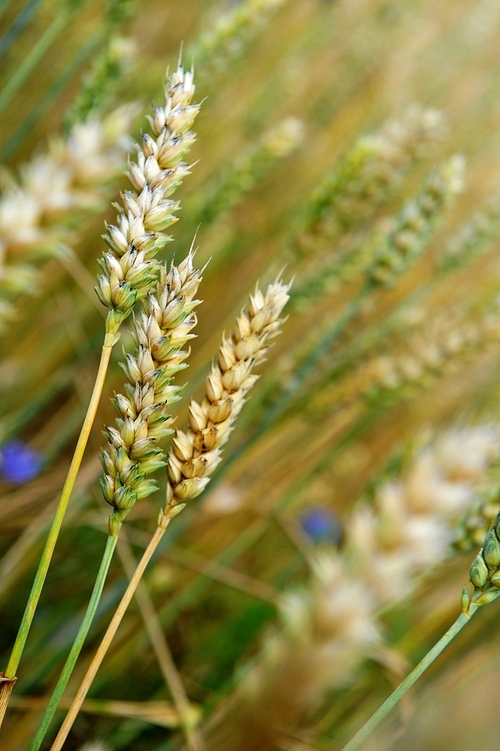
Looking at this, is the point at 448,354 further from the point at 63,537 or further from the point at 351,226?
the point at 63,537

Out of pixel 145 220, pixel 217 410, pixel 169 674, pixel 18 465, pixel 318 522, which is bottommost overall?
pixel 318 522

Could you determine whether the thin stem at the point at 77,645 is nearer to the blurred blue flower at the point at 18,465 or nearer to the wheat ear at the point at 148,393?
the wheat ear at the point at 148,393

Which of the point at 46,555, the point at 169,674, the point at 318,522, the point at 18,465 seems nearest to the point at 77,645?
the point at 46,555

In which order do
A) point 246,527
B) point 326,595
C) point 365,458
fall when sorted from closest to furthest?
point 326,595
point 246,527
point 365,458

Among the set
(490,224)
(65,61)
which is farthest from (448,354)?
(65,61)

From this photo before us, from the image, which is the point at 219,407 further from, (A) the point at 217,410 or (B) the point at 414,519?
(B) the point at 414,519

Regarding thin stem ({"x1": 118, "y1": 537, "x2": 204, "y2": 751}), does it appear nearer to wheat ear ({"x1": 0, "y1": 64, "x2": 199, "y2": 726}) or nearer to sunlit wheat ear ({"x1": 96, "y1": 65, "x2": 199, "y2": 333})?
wheat ear ({"x1": 0, "y1": 64, "x2": 199, "y2": 726})

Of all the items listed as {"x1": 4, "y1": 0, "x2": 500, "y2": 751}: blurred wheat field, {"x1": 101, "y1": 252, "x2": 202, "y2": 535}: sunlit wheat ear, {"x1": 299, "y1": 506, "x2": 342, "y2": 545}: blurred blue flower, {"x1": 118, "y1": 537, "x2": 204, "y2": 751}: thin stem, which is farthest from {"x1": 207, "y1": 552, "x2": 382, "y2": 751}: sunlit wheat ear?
{"x1": 299, "y1": 506, "x2": 342, "y2": 545}: blurred blue flower
